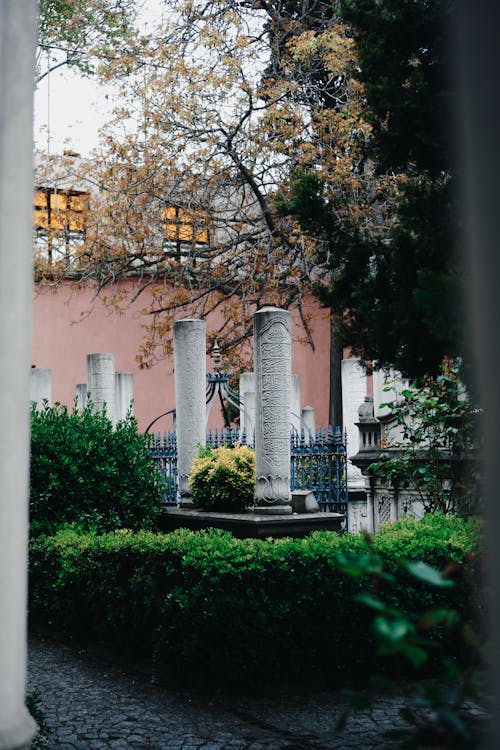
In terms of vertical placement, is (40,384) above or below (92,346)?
below

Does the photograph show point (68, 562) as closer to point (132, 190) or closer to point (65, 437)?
point (65, 437)

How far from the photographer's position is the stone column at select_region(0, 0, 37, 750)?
3029mm

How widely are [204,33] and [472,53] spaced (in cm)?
1584

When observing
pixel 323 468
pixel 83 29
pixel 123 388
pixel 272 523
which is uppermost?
pixel 83 29

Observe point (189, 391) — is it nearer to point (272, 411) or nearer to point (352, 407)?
point (272, 411)

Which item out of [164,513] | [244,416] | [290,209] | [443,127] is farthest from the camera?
[244,416]

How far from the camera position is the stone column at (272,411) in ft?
29.6

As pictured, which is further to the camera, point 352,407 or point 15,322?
point 352,407

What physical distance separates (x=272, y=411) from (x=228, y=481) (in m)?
1.11

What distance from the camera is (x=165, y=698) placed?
20.9 ft

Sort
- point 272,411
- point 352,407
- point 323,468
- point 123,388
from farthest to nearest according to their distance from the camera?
point 123,388, point 352,407, point 323,468, point 272,411

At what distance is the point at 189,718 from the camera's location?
5871 mm

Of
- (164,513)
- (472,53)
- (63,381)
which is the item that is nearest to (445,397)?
(164,513)

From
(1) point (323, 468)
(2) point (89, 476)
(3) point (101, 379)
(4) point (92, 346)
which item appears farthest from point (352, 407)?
(4) point (92, 346)
